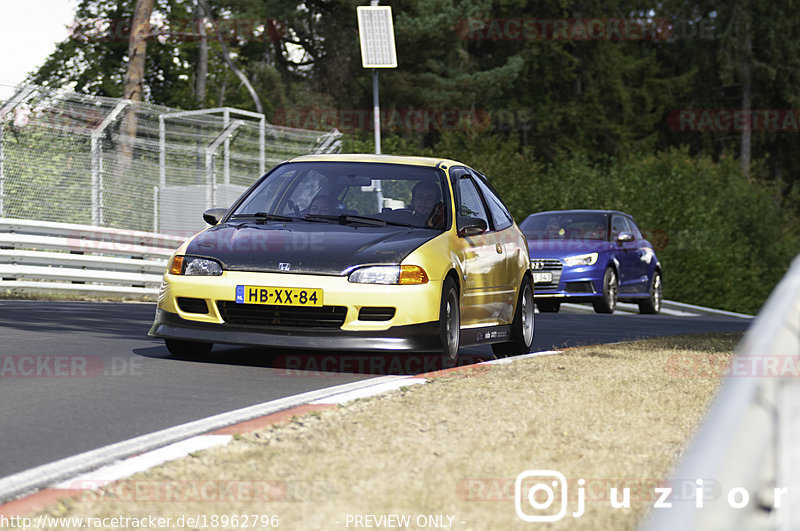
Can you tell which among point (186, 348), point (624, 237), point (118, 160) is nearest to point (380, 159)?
point (186, 348)

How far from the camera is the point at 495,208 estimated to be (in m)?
11.0

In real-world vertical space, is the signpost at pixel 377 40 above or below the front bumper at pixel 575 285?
above

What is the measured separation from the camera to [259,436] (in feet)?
18.5

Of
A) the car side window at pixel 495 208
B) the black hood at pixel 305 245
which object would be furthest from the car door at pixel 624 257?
the black hood at pixel 305 245

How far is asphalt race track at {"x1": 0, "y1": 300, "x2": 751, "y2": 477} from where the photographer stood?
19.4 feet

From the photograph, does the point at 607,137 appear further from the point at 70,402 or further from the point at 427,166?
the point at 70,402

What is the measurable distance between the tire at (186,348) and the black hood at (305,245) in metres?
0.70

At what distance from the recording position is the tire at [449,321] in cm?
870

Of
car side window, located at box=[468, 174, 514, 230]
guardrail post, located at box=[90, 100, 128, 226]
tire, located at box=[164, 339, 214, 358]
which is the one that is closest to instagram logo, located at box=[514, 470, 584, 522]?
tire, located at box=[164, 339, 214, 358]

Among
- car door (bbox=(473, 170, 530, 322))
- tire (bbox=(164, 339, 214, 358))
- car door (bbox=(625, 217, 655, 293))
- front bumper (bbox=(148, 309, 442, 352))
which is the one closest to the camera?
front bumper (bbox=(148, 309, 442, 352))

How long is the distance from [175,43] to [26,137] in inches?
1055

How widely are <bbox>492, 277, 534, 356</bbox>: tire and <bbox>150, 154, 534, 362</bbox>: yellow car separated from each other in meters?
0.27

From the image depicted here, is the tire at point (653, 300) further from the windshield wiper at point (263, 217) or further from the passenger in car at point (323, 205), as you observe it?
the windshield wiper at point (263, 217)

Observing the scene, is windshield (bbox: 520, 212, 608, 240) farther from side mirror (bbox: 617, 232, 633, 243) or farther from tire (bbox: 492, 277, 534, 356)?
tire (bbox: 492, 277, 534, 356)
